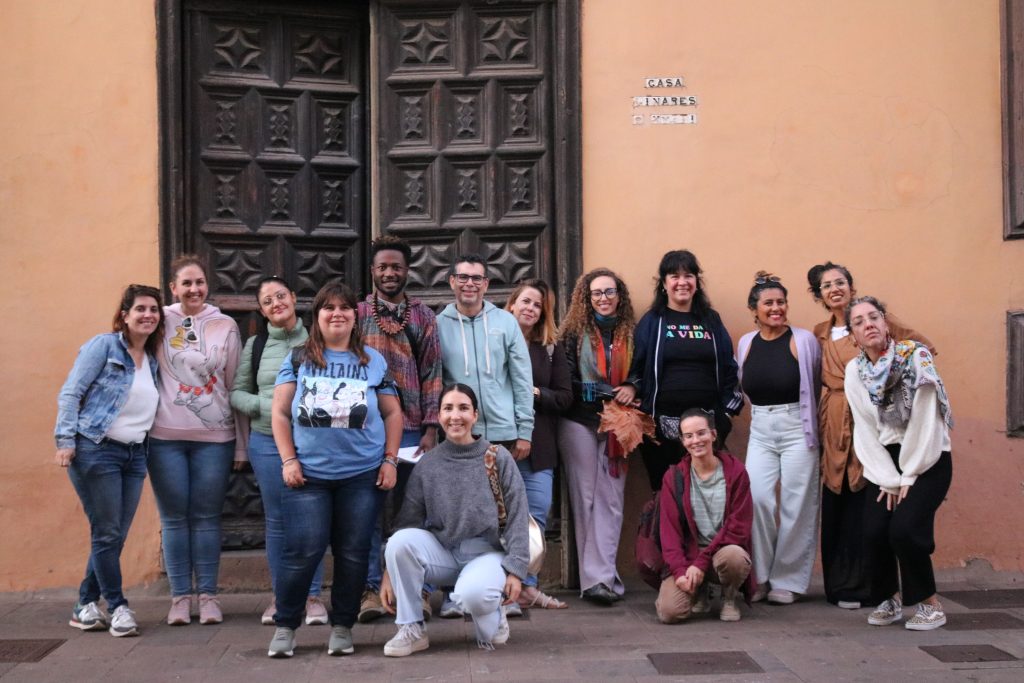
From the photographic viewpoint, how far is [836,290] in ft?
22.9

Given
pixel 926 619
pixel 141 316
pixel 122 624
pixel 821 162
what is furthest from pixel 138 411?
pixel 821 162

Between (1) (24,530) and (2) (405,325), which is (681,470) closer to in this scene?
(2) (405,325)

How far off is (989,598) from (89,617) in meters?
5.02

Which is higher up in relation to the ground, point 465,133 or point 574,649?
point 465,133

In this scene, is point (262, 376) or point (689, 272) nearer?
point (262, 376)

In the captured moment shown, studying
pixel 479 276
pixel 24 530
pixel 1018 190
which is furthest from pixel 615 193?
pixel 24 530

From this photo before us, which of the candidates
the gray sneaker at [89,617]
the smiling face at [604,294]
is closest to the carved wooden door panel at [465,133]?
the smiling face at [604,294]

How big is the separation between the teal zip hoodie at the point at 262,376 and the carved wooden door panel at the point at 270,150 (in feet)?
3.99

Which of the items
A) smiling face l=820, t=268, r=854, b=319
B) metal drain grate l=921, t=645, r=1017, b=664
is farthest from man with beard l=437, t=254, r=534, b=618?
metal drain grate l=921, t=645, r=1017, b=664

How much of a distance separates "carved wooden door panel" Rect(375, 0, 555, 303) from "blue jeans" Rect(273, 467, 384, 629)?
2.29 m

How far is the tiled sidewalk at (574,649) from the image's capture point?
5371 mm

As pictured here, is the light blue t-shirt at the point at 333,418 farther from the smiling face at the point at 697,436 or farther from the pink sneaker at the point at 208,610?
the smiling face at the point at 697,436

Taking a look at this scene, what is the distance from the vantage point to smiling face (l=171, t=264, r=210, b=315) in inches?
258

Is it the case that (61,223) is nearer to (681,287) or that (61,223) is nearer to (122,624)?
(122,624)
